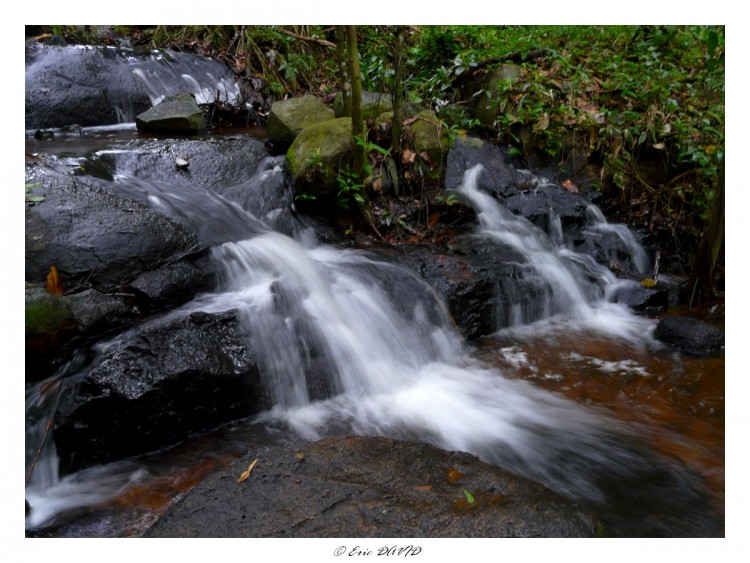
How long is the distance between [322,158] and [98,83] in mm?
3960

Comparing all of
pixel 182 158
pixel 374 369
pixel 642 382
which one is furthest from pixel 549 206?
pixel 182 158

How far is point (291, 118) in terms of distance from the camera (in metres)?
5.77

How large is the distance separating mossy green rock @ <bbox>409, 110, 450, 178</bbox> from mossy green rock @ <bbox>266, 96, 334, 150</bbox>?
0.98 metres

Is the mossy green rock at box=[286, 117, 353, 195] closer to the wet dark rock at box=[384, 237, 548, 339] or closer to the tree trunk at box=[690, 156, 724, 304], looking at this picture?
the wet dark rock at box=[384, 237, 548, 339]

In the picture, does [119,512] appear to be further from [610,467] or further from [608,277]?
[608,277]

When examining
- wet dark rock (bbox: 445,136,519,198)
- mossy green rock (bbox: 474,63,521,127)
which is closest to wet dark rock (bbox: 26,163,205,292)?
wet dark rock (bbox: 445,136,519,198)

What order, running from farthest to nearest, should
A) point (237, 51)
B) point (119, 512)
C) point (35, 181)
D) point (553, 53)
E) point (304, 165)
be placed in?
point (237, 51)
point (553, 53)
point (304, 165)
point (35, 181)
point (119, 512)

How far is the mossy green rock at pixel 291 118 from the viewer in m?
5.71

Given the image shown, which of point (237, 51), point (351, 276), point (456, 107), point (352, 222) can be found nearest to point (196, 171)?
point (352, 222)

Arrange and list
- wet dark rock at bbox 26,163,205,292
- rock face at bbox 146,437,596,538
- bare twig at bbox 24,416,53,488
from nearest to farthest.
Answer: rock face at bbox 146,437,596,538
bare twig at bbox 24,416,53,488
wet dark rock at bbox 26,163,205,292

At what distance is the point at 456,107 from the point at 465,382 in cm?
410

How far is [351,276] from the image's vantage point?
4.33 meters

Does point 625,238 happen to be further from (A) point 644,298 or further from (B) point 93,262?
(B) point 93,262

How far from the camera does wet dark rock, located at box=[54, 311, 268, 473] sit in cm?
281
